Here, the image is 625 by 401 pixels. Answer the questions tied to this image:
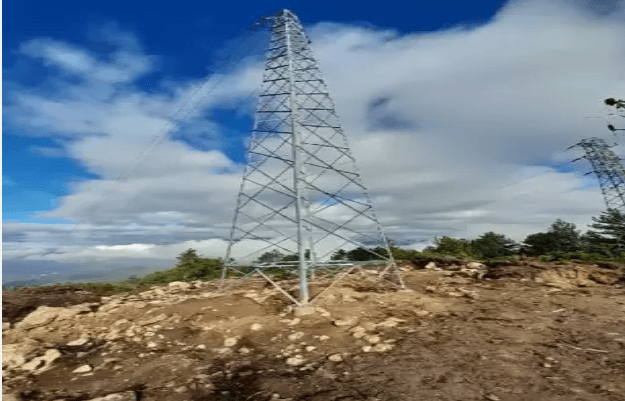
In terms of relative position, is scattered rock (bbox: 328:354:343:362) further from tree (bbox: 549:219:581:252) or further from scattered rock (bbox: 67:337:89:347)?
tree (bbox: 549:219:581:252)

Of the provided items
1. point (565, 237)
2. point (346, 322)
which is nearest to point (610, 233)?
point (565, 237)

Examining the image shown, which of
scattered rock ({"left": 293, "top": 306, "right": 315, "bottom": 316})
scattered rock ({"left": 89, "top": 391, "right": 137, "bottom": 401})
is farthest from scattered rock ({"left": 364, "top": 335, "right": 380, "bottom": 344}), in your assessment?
scattered rock ({"left": 89, "top": 391, "right": 137, "bottom": 401})

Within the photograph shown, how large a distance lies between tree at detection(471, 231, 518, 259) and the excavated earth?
25651 millimetres

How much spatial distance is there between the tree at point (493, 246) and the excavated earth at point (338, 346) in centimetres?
2565

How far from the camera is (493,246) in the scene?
4119cm

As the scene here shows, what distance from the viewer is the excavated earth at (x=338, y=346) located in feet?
23.2

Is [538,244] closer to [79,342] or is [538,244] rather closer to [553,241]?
[553,241]

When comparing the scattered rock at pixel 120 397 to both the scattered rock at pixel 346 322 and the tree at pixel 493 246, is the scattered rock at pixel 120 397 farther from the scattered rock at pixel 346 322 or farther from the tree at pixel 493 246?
the tree at pixel 493 246

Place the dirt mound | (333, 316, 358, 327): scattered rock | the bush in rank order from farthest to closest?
the bush → the dirt mound → (333, 316, 358, 327): scattered rock

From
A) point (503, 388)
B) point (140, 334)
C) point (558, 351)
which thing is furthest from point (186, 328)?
point (558, 351)

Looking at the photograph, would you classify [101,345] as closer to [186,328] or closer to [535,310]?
[186,328]

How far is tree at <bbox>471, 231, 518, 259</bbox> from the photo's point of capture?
129 feet

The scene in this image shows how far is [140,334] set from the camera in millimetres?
10453

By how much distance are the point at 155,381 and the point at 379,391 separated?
438 centimetres
